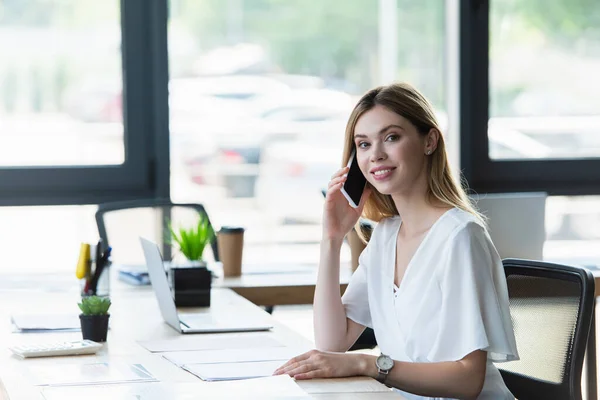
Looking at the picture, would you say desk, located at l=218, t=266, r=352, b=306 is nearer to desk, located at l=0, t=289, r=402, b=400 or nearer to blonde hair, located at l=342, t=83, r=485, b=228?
desk, located at l=0, t=289, r=402, b=400

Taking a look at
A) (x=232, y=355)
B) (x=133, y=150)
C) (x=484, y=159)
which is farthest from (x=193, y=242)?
(x=484, y=159)

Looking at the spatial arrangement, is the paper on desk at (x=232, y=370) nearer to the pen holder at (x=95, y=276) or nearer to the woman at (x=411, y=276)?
the woman at (x=411, y=276)

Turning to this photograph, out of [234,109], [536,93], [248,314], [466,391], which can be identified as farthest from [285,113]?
[466,391]

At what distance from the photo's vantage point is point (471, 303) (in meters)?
2.05

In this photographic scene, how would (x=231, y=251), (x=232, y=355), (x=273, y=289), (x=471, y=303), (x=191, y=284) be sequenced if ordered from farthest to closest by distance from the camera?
(x=231, y=251) < (x=273, y=289) < (x=191, y=284) < (x=232, y=355) < (x=471, y=303)

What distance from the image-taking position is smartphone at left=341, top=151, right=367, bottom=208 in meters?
2.40

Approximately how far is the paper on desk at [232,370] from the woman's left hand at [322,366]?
0.05 meters

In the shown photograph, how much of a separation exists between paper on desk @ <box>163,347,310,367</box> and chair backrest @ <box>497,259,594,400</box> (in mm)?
582

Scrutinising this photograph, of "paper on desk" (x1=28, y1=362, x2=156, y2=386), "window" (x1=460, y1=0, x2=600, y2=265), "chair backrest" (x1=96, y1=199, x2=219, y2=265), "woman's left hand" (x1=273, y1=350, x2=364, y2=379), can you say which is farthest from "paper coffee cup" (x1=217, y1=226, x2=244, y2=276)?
"window" (x1=460, y1=0, x2=600, y2=265)

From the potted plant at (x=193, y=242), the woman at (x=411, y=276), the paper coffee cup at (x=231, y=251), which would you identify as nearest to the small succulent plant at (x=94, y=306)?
the woman at (x=411, y=276)

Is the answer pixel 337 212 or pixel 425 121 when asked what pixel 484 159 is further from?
pixel 425 121

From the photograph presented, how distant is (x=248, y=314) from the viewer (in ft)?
8.82

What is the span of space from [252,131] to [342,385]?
Result: 2.91 m

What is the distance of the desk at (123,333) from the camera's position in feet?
6.38
